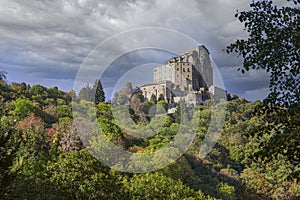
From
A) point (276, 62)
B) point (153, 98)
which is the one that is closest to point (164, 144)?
point (276, 62)

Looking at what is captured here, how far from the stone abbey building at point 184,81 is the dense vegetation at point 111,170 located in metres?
6.64

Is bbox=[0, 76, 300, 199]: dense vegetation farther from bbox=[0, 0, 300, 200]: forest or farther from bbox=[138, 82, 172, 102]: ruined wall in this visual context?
bbox=[138, 82, 172, 102]: ruined wall

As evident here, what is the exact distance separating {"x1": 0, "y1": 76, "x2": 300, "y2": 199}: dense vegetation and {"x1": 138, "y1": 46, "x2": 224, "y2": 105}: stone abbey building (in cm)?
664

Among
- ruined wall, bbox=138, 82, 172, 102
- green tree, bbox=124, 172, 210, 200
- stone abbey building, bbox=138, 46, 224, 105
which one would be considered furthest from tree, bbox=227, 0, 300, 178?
ruined wall, bbox=138, 82, 172, 102

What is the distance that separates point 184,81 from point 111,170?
157ft

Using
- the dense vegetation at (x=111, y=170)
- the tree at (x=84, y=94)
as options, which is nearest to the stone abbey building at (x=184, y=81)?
the dense vegetation at (x=111, y=170)

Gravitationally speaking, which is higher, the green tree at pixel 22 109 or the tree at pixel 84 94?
the tree at pixel 84 94

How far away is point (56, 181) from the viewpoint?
35.2 feet

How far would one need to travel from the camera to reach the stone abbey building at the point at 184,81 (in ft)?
189

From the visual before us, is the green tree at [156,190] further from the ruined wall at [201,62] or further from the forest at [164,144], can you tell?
the ruined wall at [201,62]

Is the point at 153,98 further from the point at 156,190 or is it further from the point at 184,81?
the point at 156,190

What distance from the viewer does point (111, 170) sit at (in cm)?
1451

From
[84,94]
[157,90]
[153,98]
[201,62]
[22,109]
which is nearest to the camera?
[22,109]

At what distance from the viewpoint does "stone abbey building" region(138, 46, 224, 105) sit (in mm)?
57656
